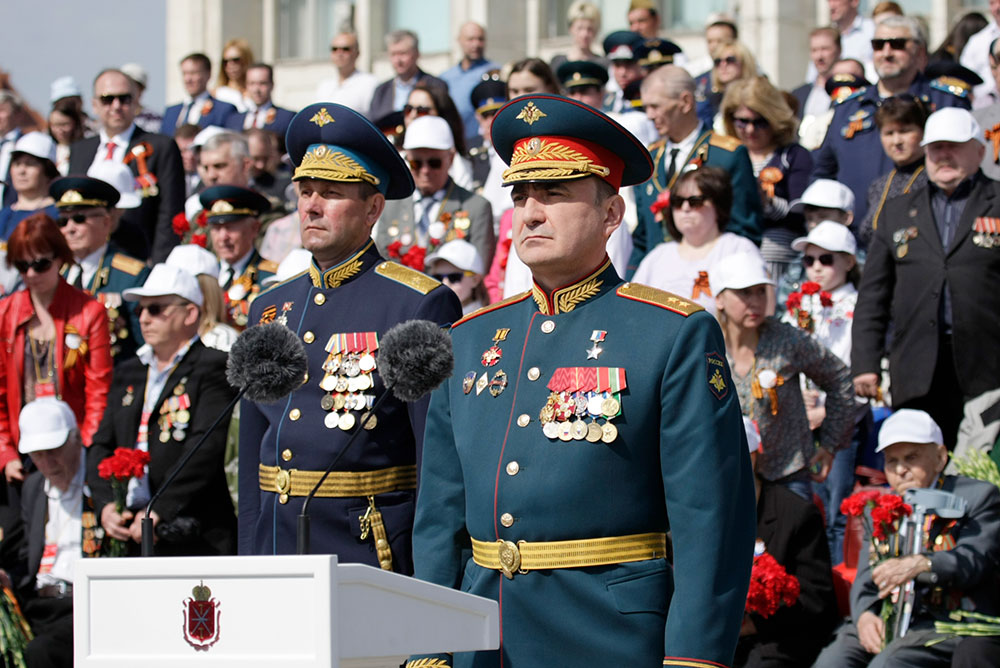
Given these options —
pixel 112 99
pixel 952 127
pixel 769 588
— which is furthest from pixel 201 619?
pixel 112 99

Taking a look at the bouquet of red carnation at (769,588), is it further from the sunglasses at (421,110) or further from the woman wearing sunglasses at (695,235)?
the sunglasses at (421,110)

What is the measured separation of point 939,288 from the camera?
8656 millimetres

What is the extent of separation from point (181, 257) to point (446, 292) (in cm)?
425

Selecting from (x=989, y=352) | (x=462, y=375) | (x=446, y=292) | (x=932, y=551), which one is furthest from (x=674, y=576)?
(x=989, y=352)

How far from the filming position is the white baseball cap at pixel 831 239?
9.63m

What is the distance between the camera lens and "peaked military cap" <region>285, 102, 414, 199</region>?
5.34 m

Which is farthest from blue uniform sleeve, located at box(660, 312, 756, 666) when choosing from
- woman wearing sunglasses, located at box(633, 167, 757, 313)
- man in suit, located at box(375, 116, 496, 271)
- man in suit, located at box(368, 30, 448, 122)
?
man in suit, located at box(368, 30, 448, 122)

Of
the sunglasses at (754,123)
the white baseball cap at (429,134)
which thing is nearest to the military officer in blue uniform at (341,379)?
the white baseball cap at (429,134)

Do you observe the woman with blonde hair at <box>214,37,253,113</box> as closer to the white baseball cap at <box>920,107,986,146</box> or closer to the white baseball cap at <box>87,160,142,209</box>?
the white baseball cap at <box>87,160,142,209</box>

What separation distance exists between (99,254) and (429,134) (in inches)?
91.6

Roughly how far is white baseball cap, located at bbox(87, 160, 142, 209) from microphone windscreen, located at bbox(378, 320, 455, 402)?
7682 mm

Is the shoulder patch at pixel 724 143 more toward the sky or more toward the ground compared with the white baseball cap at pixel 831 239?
more toward the sky

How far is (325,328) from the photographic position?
5.39 meters

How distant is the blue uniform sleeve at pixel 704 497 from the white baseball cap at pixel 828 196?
622 centimetres
